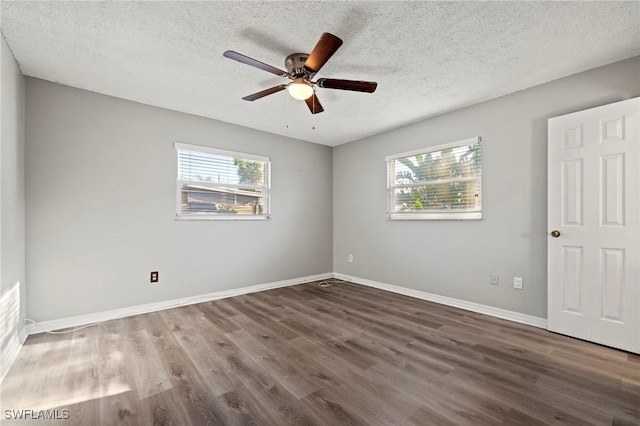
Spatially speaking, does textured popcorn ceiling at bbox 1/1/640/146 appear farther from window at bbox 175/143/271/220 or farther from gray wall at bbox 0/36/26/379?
window at bbox 175/143/271/220

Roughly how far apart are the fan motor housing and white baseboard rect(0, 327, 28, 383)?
2.96 m

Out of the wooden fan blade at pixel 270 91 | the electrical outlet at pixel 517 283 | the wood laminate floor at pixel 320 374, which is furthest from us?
the electrical outlet at pixel 517 283

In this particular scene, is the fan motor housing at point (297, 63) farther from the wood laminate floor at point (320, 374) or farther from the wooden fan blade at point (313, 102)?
the wood laminate floor at point (320, 374)

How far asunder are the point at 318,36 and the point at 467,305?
327 cm

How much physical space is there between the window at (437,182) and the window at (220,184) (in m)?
1.99

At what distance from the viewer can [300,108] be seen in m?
3.50

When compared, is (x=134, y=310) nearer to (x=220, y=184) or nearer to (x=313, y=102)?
(x=220, y=184)

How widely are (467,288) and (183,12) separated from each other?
382cm

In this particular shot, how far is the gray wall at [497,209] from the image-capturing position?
9.15ft

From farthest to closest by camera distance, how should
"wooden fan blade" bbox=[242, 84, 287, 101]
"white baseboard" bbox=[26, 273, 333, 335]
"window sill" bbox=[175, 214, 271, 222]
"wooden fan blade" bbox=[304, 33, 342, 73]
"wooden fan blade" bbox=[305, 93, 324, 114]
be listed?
1. "window sill" bbox=[175, 214, 271, 222]
2. "white baseboard" bbox=[26, 273, 333, 335]
3. "wooden fan blade" bbox=[305, 93, 324, 114]
4. "wooden fan blade" bbox=[242, 84, 287, 101]
5. "wooden fan blade" bbox=[304, 33, 342, 73]

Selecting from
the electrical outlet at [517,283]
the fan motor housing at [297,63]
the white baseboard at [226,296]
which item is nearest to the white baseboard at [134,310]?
the white baseboard at [226,296]

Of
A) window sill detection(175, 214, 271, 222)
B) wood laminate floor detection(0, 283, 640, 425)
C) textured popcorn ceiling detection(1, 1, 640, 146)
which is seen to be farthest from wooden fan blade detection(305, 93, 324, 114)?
wood laminate floor detection(0, 283, 640, 425)

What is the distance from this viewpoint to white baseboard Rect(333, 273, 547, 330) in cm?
293

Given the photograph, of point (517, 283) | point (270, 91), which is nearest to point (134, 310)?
point (270, 91)
